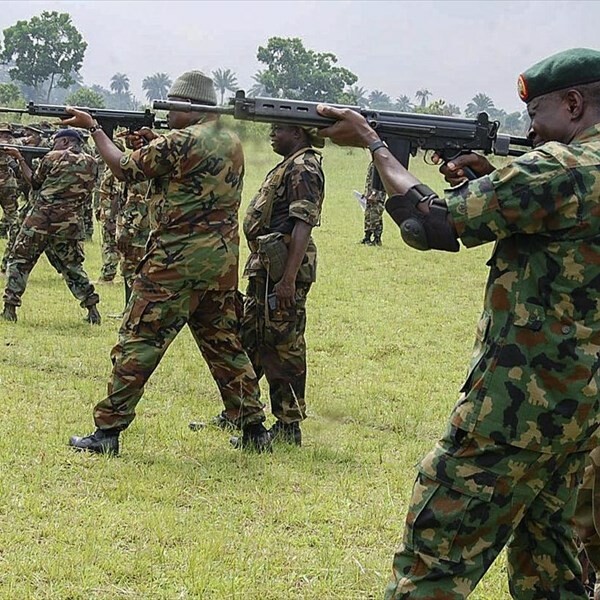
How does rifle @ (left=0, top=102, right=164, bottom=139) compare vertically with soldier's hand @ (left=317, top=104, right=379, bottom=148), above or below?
above

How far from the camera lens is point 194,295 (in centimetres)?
514

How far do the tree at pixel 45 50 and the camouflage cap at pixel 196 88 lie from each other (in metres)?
42.1

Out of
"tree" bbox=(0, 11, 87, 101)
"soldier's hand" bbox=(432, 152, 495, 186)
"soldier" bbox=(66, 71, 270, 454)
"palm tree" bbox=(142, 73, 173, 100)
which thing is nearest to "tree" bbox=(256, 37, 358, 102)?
"palm tree" bbox=(142, 73, 173, 100)

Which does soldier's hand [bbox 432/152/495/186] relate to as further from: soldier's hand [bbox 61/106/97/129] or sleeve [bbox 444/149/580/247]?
soldier's hand [bbox 61/106/97/129]

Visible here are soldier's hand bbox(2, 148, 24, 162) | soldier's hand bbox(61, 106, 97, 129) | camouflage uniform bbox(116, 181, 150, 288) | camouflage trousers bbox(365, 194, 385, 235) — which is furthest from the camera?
camouflage trousers bbox(365, 194, 385, 235)

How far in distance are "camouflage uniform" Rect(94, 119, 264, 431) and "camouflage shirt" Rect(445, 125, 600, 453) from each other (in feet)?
8.32

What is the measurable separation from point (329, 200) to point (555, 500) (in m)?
23.8

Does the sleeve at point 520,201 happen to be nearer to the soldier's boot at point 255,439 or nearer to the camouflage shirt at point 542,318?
the camouflage shirt at point 542,318

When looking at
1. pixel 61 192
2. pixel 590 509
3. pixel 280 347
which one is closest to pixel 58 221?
pixel 61 192

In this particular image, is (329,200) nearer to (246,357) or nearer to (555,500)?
(246,357)

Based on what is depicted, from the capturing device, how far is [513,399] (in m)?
2.67

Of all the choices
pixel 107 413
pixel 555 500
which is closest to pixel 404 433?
pixel 107 413

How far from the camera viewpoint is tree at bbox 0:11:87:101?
4497 centimetres

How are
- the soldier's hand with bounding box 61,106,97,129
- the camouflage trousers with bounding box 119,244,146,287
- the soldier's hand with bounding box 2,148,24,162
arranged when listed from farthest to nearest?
the soldier's hand with bounding box 2,148,24,162 < the camouflage trousers with bounding box 119,244,146,287 < the soldier's hand with bounding box 61,106,97,129
